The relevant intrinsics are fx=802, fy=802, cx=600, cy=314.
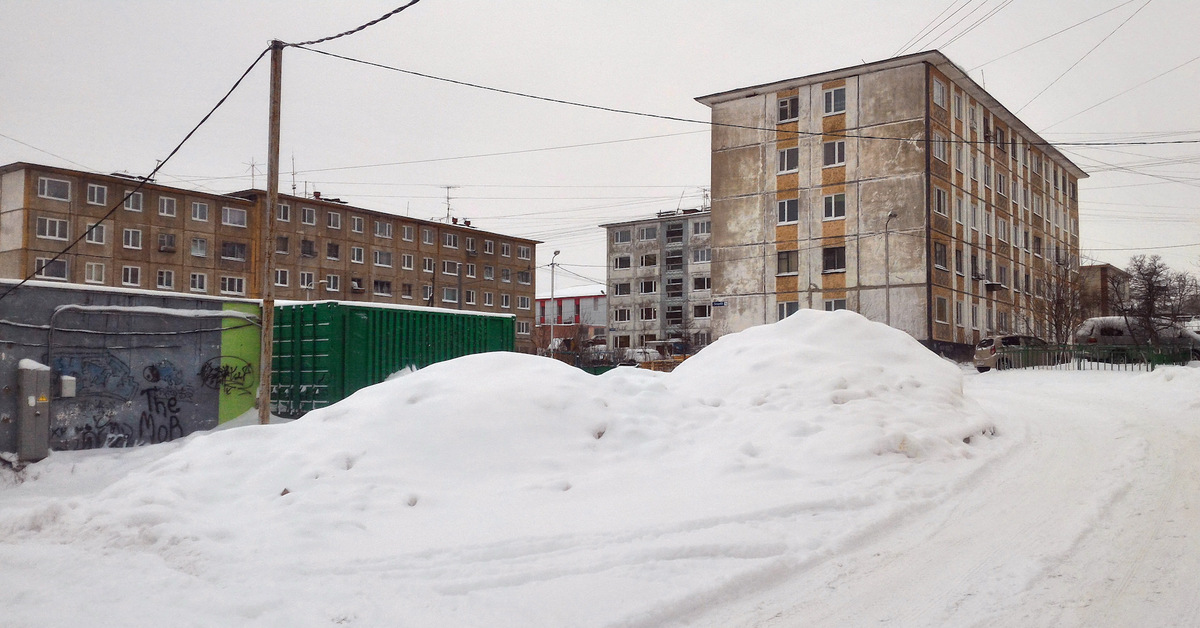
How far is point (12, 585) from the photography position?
5.66 meters

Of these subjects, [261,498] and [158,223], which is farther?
[158,223]

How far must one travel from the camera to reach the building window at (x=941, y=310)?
131 ft

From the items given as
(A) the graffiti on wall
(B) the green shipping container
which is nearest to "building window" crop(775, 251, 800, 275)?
(B) the green shipping container

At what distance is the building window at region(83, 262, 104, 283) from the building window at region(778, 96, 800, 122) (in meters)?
43.7

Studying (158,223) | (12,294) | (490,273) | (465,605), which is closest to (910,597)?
(465,605)

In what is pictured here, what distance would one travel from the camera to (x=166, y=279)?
5459 cm

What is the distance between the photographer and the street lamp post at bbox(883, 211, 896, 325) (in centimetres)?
4016

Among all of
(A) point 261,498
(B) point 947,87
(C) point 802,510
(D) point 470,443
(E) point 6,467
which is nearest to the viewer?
(C) point 802,510

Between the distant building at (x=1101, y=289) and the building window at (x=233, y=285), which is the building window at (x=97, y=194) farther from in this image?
the distant building at (x=1101, y=289)

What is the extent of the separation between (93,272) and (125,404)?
1684 inches

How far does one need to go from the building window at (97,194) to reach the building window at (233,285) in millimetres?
8872

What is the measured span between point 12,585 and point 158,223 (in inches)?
2183

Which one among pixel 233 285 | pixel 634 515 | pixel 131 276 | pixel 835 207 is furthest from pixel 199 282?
pixel 634 515

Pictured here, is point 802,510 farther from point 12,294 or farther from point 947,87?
point 947,87
